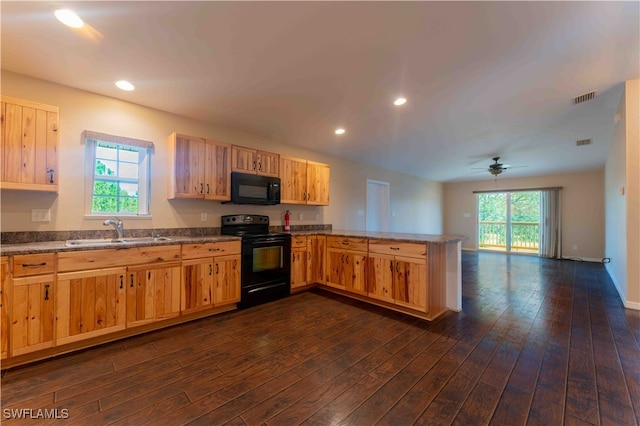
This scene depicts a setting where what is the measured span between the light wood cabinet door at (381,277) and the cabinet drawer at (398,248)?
74 mm

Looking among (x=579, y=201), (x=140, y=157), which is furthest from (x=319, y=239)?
(x=579, y=201)

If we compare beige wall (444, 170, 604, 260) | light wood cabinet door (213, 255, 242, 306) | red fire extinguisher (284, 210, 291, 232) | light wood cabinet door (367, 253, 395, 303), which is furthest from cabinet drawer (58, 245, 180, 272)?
beige wall (444, 170, 604, 260)

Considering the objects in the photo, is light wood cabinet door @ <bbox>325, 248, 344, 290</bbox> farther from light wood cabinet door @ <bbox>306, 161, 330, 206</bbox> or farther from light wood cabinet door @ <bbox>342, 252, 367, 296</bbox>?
light wood cabinet door @ <bbox>306, 161, 330, 206</bbox>

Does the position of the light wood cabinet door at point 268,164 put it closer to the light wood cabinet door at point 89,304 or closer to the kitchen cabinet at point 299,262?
the kitchen cabinet at point 299,262

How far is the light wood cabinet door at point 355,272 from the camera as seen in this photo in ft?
11.4

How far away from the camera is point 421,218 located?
26.8ft

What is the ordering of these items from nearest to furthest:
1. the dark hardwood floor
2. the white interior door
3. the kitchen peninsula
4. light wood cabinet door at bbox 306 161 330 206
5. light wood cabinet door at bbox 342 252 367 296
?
1. the dark hardwood floor
2. the kitchen peninsula
3. light wood cabinet door at bbox 342 252 367 296
4. light wood cabinet door at bbox 306 161 330 206
5. the white interior door

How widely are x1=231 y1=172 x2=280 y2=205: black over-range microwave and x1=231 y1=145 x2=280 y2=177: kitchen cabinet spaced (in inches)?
4.4

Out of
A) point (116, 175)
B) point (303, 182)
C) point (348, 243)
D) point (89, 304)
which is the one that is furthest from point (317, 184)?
point (89, 304)

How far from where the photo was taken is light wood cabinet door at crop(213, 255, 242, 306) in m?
3.00

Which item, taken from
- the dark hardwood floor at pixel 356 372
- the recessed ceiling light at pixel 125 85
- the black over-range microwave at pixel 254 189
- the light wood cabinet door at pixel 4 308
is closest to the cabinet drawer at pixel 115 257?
the light wood cabinet door at pixel 4 308

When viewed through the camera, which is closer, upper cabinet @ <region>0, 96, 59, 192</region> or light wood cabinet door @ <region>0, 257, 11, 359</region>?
light wood cabinet door @ <region>0, 257, 11, 359</region>

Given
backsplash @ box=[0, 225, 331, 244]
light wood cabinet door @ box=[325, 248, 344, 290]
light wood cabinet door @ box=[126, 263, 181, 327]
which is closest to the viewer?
backsplash @ box=[0, 225, 331, 244]

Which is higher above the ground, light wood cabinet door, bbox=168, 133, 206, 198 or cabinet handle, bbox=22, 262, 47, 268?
light wood cabinet door, bbox=168, 133, 206, 198
